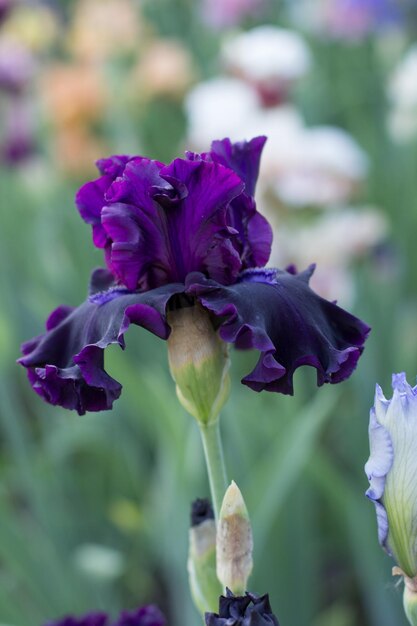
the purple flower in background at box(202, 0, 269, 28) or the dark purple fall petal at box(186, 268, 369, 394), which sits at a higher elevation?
the purple flower in background at box(202, 0, 269, 28)

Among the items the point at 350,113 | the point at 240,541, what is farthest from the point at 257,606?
the point at 350,113

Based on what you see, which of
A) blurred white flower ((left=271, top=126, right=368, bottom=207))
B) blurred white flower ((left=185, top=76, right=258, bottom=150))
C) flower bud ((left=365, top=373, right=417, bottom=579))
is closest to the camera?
flower bud ((left=365, top=373, right=417, bottom=579))

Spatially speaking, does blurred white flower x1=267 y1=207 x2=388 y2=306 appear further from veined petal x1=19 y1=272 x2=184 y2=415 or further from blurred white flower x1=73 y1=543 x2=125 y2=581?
veined petal x1=19 y1=272 x2=184 y2=415

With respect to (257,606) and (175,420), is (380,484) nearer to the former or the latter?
(257,606)

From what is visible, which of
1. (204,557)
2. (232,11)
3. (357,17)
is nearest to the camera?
(204,557)

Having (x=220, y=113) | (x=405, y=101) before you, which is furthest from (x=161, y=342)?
(x=405, y=101)


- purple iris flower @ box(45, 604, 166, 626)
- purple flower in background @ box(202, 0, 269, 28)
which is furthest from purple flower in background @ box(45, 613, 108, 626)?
purple flower in background @ box(202, 0, 269, 28)

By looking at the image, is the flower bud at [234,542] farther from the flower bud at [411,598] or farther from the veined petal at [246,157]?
the veined petal at [246,157]

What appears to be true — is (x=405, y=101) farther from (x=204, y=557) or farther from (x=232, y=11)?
(x=204, y=557)
